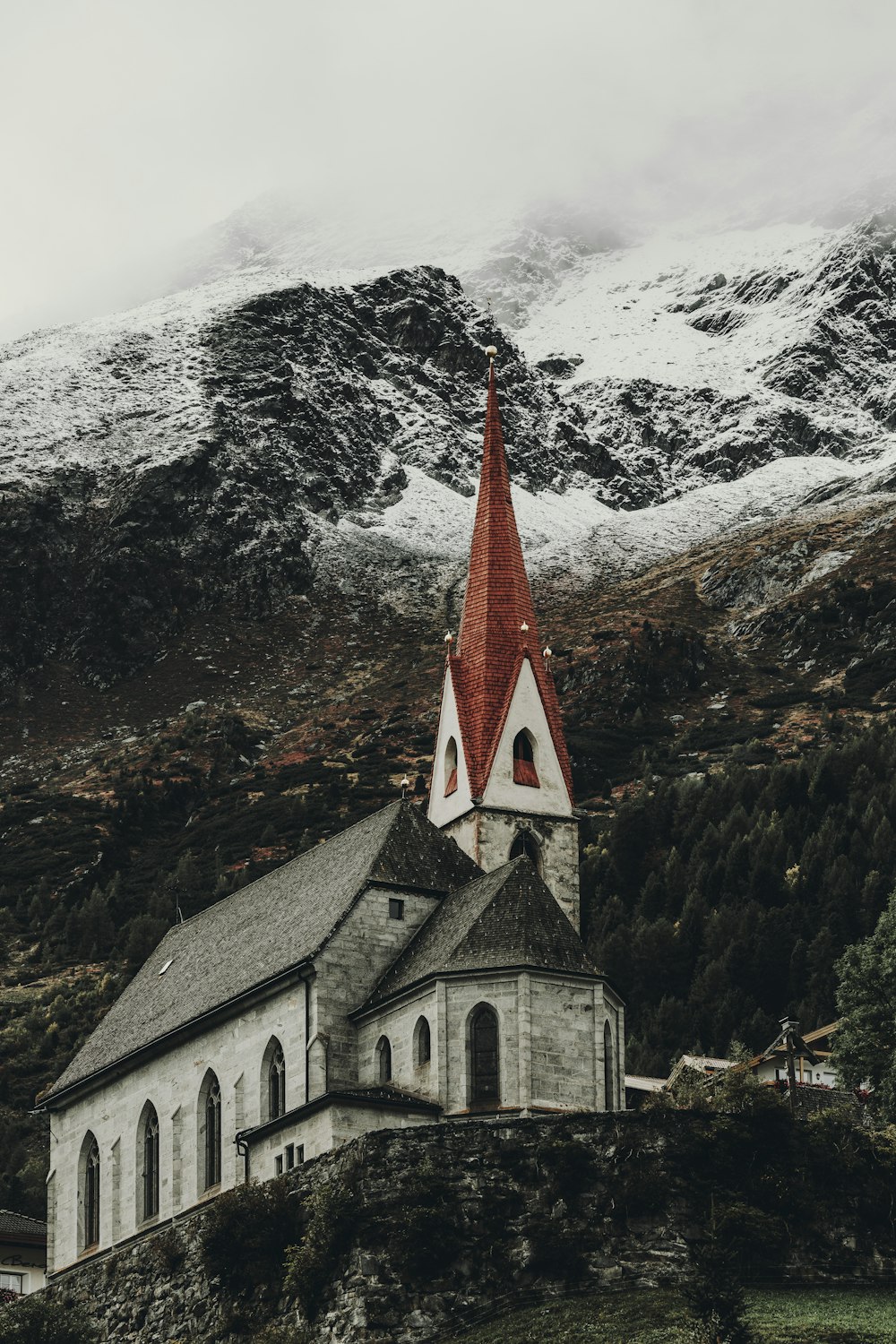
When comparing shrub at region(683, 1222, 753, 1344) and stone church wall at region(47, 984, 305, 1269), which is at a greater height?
stone church wall at region(47, 984, 305, 1269)

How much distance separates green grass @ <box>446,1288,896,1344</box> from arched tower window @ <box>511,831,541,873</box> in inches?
1059

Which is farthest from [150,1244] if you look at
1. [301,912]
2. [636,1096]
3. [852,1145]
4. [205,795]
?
[205,795]

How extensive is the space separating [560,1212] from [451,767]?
2907 centimetres

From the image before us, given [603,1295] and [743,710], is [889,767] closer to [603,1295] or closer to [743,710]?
[743,710]

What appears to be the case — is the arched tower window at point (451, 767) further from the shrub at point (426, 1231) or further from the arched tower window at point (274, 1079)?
the shrub at point (426, 1231)

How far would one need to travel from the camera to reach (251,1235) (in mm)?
50062

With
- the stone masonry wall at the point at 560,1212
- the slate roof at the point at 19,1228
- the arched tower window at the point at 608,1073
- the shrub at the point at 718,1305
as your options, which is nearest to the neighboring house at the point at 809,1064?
the arched tower window at the point at 608,1073

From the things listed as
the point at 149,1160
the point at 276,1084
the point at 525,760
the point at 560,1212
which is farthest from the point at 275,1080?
the point at 525,760

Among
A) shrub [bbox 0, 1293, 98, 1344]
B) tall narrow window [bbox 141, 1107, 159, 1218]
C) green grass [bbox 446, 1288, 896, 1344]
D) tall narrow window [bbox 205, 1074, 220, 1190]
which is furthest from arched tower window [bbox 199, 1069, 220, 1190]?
green grass [bbox 446, 1288, 896, 1344]

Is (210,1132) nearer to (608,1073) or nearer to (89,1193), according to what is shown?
(89,1193)

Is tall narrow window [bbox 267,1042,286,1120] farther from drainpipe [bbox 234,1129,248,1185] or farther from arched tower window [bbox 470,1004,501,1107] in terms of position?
arched tower window [bbox 470,1004,501,1107]

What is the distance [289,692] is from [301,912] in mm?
131814

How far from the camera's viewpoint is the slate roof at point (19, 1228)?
258ft

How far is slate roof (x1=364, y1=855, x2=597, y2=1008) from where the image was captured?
2199 inches
